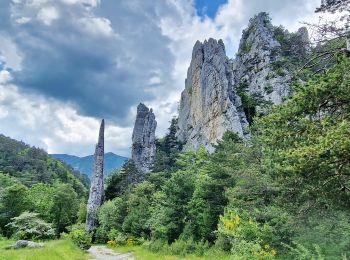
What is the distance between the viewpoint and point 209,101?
5412 cm

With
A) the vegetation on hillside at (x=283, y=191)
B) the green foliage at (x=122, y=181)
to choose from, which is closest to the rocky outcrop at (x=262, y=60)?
the green foliage at (x=122, y=181)

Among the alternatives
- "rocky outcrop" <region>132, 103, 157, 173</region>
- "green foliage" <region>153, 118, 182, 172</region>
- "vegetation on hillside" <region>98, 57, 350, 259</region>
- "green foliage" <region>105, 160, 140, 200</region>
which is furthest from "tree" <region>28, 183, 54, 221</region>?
"rocky outcrop" <region>132, 103, 157, 173</region>

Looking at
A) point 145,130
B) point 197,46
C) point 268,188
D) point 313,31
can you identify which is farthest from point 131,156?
point 313,31

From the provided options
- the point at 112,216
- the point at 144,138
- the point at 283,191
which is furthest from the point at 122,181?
the point at 283,191

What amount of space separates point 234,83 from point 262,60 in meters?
5.49

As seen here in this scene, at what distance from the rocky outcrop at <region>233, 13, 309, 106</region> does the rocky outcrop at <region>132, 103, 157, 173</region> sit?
18.9m

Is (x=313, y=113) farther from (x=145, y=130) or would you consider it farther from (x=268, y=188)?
(x=145, y=130)

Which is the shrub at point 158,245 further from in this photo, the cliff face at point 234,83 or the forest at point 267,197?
the cliff face at point 234,83

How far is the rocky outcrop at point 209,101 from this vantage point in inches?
1918

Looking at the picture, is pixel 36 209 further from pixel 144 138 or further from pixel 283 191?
pixel 144 138

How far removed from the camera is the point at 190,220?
930 inches

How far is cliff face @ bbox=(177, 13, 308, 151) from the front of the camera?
48719mm

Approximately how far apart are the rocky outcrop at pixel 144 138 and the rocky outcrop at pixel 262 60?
18850mm

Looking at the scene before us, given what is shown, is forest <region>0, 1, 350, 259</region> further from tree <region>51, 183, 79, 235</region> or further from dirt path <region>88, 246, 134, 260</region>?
dirt path <region>88, 246, 134, 260</region>
